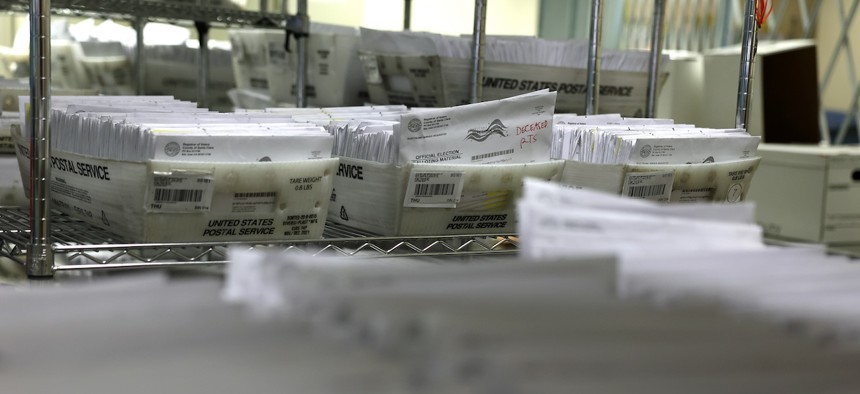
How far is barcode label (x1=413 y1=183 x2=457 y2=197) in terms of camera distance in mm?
1279

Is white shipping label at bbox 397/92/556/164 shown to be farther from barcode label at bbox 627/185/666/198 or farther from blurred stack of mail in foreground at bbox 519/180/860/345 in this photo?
blurred stack of mail in foreground at bbox 519/180/860/345

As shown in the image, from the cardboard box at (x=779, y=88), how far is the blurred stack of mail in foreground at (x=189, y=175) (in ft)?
7.98

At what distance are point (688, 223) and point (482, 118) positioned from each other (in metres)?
0.69

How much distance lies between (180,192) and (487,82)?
35.6 inches

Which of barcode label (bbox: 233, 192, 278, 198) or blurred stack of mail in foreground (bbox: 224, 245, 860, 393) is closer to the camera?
blurred stack of mail in foreground (bbox: 224, 245, 860, 393)

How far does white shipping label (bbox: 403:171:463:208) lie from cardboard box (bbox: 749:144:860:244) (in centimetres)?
228

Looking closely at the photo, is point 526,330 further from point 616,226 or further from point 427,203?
point 427,203

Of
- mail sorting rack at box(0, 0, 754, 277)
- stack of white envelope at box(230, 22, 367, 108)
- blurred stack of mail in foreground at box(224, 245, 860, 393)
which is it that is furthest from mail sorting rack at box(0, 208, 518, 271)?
stack of white envelope at box(230, 22, 367, 108)

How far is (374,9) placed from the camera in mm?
4938

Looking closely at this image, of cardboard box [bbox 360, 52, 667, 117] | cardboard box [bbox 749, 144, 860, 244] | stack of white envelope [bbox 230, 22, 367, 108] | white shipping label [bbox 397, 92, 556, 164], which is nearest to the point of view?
white shipping label [bbox 397, 92, 556, 164]

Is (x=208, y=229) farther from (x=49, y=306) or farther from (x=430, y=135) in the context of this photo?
(x=49, y=306)

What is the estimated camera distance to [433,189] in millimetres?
1287

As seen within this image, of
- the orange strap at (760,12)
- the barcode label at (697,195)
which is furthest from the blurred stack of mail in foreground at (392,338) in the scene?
the orange strap at (760,12)

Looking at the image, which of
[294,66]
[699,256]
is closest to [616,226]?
[699,256]
